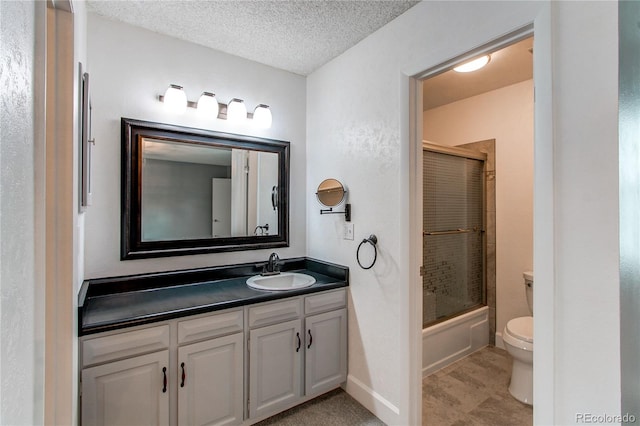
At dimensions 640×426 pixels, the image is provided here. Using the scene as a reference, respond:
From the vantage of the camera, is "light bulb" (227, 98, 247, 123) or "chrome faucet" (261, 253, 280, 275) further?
"chrome faucet" (261, 253, 280, 275)

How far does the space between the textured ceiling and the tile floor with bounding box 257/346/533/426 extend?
2.43 metres

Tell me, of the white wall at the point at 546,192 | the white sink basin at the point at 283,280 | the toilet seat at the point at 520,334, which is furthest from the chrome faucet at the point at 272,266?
the toilet seat at the point at 520,334

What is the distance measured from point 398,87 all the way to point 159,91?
59.7 inches

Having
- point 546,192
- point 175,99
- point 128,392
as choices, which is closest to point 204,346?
point 128,392

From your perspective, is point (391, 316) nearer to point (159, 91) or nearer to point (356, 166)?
point (356, 166)

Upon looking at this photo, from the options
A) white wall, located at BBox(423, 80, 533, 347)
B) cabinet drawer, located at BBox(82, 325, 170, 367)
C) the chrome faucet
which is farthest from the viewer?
white wall, located at BBox(423, 80, 533, 347)

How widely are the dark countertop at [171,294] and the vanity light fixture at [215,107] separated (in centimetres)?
107

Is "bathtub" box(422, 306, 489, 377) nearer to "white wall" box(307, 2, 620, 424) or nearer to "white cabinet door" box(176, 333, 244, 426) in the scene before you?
"white wall" box(307, 2, 620, 424)

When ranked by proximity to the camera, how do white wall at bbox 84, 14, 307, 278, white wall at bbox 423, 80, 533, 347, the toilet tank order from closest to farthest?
white wall at bbox 84, 14, 307, 278 < the toilet tank < white wall at bbox 423, 80, 533, 347

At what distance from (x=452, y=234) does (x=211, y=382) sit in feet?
7.28

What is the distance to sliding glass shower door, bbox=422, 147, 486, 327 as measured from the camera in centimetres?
263

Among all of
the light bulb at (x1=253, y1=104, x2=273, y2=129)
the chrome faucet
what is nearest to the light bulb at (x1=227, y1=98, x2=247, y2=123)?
the light bulb at (x1=253, y1=104, x2=273, y2=129)

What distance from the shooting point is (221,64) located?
228cm

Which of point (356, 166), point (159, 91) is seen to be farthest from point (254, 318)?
point (159, 91)
